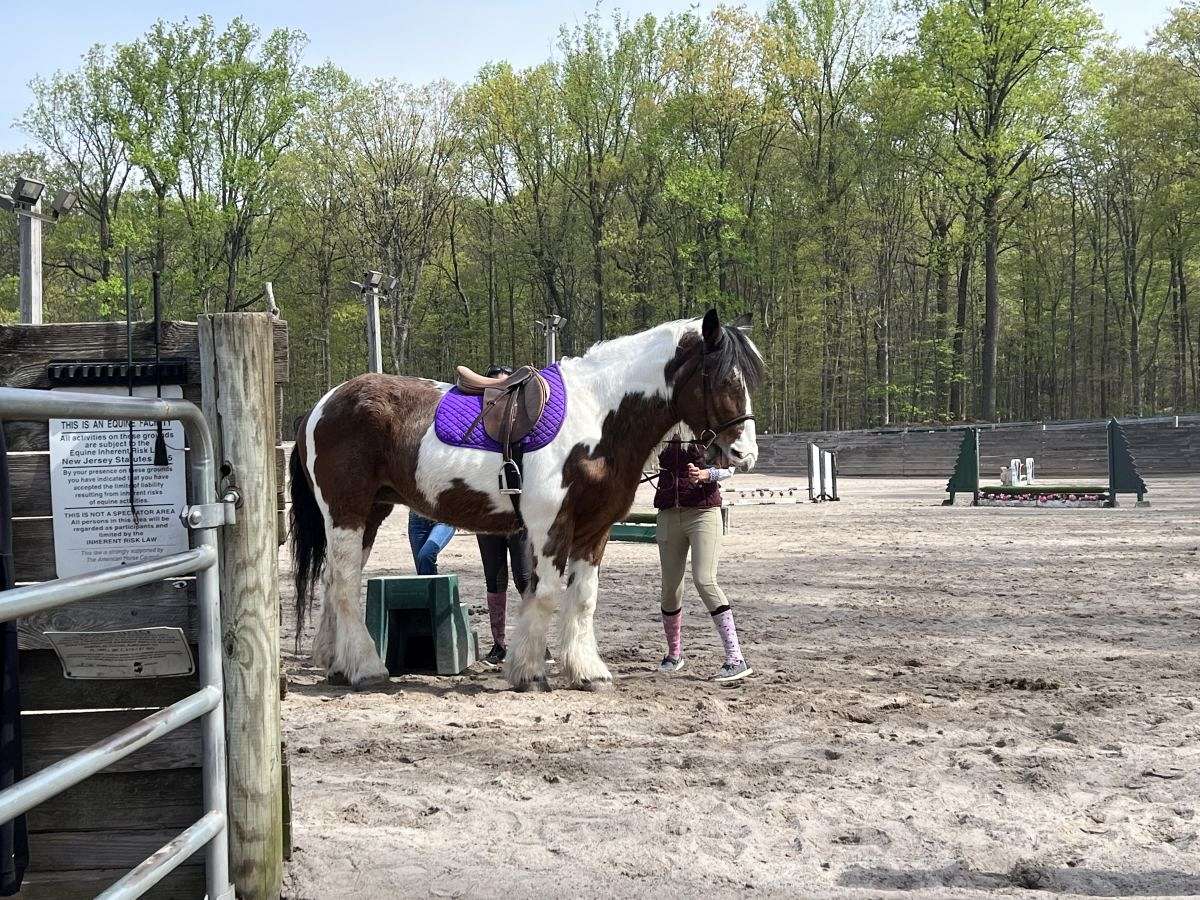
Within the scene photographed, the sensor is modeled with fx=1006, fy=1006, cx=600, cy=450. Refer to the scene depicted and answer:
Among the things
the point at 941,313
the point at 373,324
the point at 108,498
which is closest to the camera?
the point at 108,498

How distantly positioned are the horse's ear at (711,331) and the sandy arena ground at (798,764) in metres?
2.09

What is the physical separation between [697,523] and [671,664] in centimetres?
101

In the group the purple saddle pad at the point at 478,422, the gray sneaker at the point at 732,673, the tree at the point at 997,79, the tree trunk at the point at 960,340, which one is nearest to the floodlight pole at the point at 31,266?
the purple saddle pad at the point at 478,422

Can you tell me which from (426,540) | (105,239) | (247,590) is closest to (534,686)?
(426,540)

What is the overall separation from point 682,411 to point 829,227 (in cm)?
3463

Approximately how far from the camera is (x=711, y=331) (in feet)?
19.7

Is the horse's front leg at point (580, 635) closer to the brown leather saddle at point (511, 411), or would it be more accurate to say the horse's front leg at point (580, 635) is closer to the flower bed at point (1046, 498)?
the brown leather saddle at point (511, 411)

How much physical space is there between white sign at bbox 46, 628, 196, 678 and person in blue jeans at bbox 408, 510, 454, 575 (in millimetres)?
4878

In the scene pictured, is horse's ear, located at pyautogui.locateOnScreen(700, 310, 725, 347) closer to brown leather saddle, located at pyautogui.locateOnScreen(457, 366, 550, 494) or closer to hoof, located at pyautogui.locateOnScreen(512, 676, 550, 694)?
brown leather saddle, located at pyautogui.locateOnScreen(457, 366, 550, 494)

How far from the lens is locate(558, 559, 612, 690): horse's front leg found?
6078mm

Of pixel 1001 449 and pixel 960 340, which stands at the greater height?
pixel 960 340

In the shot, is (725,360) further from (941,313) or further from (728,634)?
(941,313)

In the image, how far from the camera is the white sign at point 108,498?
2697 mm

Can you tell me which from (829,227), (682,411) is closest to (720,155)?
(829,227)
